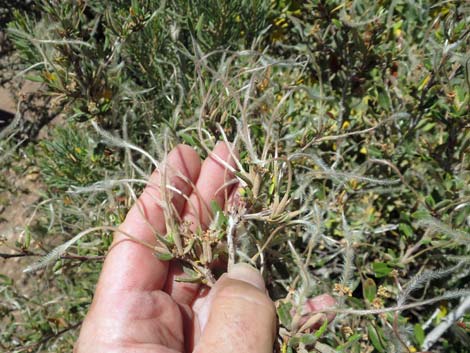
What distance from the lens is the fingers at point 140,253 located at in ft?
3.67

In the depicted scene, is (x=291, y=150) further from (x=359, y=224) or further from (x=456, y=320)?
(x=456, y=320)

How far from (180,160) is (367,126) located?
67cm

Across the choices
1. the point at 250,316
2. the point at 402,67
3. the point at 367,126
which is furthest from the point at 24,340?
the point at 402,67

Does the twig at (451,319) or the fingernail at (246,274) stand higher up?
the fingernail at (246,274)

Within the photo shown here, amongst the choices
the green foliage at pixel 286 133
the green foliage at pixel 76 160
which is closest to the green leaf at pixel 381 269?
the green foliage at pixel 286 133

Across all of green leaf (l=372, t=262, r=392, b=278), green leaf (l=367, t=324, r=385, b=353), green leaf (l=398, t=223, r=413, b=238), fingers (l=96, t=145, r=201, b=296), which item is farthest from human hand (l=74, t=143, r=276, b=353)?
green leaf (l=398, t=223, r=413, b=238)

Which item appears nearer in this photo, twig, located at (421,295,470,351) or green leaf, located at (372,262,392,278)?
twig, located at (421,295,470,351)

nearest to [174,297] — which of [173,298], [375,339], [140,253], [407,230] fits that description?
[173,298]

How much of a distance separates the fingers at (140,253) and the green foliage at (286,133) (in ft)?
0.26

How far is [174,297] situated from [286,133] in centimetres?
58

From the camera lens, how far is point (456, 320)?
1.07 metres

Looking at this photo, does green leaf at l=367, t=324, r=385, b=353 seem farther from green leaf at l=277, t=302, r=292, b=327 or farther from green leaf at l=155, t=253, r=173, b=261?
green leaf at l=155, t=253, r=173, b=261

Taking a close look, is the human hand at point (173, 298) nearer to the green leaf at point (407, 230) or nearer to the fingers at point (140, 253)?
the fingers at point (140, 253)

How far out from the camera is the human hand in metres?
0.93
